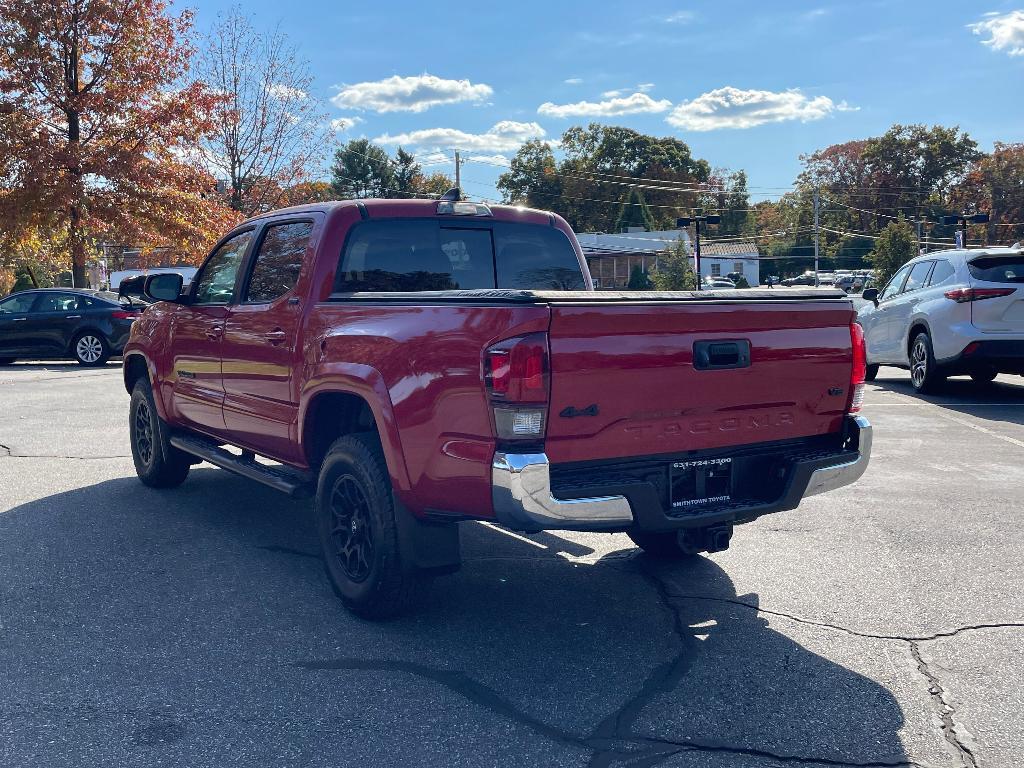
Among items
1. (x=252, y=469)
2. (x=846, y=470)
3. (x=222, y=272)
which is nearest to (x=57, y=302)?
(x=222, y=272)

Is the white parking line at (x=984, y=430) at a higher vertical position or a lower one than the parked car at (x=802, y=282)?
lower

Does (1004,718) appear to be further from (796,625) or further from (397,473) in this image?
(397,473)

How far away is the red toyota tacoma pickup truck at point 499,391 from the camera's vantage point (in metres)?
3.83

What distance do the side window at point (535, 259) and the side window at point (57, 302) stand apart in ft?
51.1

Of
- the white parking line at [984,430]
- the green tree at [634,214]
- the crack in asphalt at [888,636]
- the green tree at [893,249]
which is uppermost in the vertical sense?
the green tree at [634,214]

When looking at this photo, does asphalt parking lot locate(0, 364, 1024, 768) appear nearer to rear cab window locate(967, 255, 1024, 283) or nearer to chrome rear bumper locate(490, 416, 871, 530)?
chrome rear bumper locate(490, 416, 871, 530)

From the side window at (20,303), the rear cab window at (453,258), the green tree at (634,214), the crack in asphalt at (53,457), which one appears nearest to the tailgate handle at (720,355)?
the rear cab window at (453,258)

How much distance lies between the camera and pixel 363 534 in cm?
467

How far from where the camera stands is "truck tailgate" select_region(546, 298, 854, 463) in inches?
151

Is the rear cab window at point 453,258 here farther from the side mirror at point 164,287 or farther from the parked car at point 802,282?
the parked car at point 802,282

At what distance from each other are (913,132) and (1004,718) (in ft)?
336

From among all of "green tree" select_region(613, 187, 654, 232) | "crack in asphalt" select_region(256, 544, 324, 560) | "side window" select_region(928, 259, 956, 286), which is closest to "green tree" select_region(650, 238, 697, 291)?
"green tree" select_region(613, 187, 654, 232)

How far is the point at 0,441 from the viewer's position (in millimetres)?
9648

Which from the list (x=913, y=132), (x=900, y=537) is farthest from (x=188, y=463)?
(x=913, y=132)
